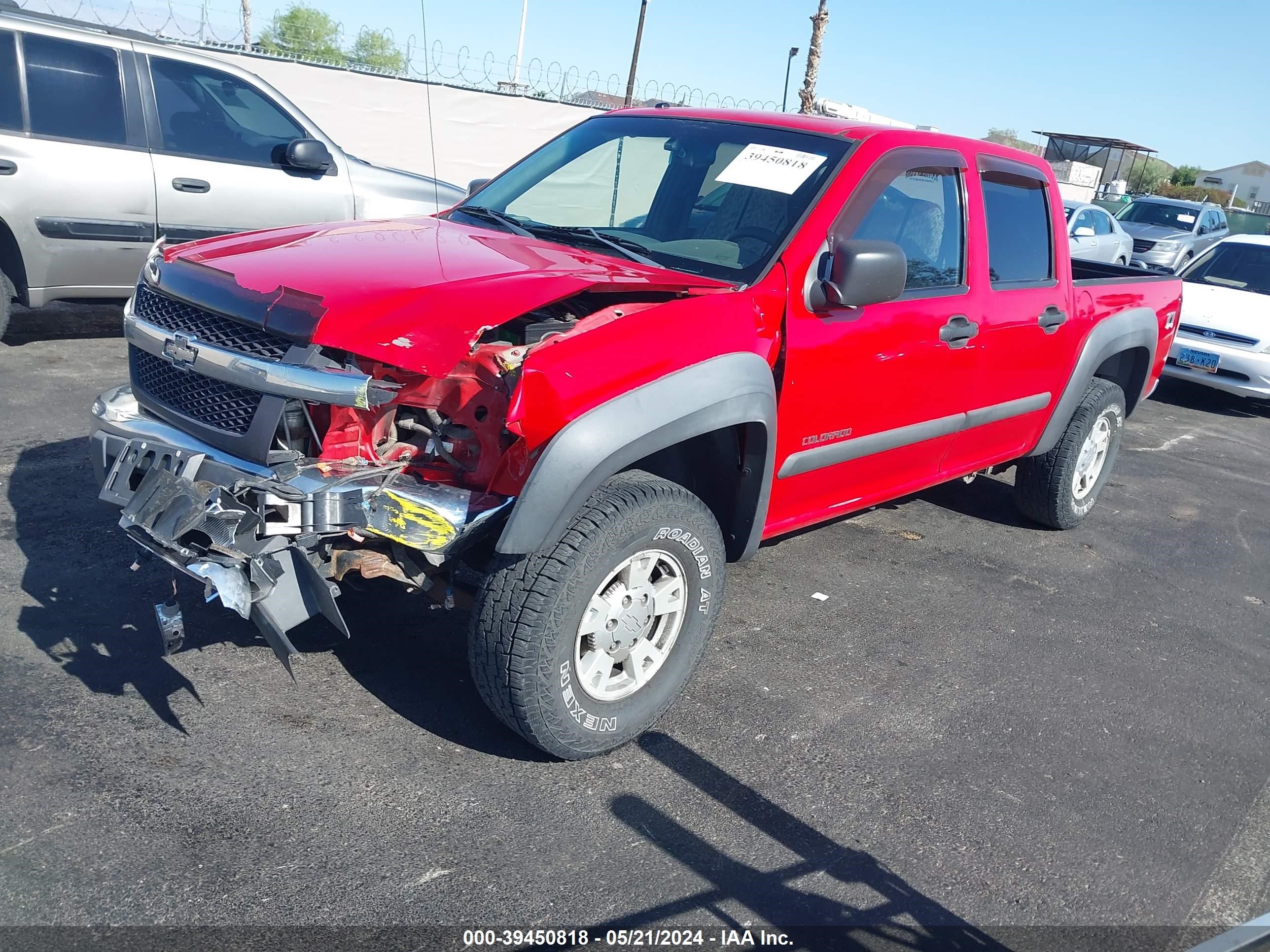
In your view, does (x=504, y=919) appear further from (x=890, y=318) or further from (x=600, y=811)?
(x=890, y=318)

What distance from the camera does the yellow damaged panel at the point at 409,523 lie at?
2707mm

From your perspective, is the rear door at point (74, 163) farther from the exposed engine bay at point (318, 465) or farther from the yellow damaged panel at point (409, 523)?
the yellow damaged panel at point (409, 523)

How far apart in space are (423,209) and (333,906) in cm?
634

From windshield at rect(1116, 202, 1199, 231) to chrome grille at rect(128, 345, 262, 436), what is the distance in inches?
750

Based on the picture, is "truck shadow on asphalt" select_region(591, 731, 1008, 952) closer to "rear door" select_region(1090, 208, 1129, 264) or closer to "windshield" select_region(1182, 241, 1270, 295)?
"windshield" select_region(1182, 241, 1270, 295)

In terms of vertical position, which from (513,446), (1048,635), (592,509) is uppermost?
(513,446)

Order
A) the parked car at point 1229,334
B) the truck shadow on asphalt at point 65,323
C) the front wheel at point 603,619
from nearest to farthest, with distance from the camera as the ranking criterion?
1. the front wheel at point 603,619
2. the truck shadow on asphalt at point 65,323
3. the parked car at point 1229,334

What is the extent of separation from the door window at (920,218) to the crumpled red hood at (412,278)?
0.80 meters

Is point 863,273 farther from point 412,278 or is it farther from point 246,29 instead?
point 246,29

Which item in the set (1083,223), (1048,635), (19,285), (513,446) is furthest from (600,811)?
(1083,223)

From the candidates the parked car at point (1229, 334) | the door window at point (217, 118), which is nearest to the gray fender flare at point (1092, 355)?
the parked car at point (1229, 334)

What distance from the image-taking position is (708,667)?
12.5 ft

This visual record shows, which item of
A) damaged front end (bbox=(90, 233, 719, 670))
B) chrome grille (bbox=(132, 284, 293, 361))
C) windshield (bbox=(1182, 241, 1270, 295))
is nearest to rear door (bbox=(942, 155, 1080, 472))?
damaged front end (bbox=(90, 233, 719, 670))


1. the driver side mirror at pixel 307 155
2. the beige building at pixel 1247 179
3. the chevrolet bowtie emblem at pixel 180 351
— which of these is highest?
the driver side mirror at pixel 307 155
